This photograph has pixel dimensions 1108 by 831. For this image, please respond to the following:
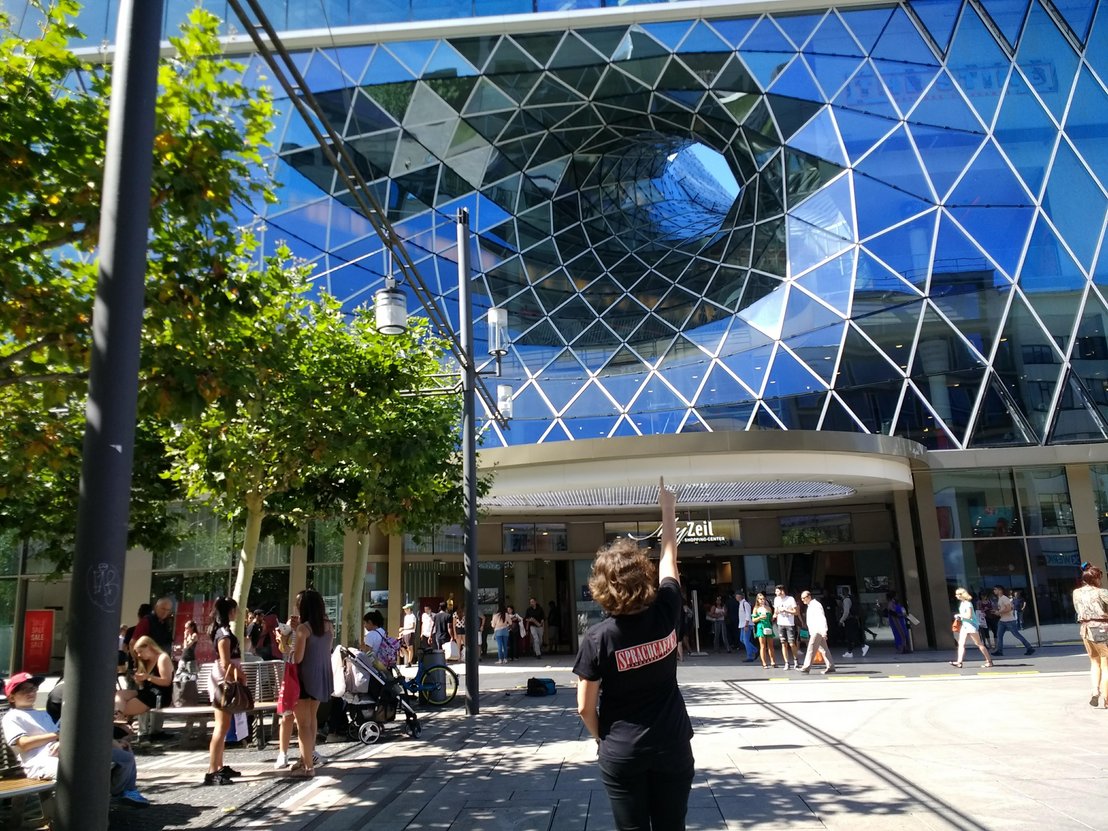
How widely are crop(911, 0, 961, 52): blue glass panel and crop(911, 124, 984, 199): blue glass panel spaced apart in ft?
8.97

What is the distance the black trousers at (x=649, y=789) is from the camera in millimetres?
3193

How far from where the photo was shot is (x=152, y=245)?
631 centimetres

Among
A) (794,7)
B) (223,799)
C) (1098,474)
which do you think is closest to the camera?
(223,799)

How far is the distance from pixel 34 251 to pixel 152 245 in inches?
31.0

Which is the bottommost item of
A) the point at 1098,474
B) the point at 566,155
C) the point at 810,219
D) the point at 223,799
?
the point at 223,799

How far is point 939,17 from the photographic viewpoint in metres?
24.3

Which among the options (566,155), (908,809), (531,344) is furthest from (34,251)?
(566,155)

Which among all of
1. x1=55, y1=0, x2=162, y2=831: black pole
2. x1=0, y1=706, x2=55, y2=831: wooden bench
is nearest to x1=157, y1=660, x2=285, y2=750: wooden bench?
x1=0, y1=706, x2=55, y2=831: wooden bench

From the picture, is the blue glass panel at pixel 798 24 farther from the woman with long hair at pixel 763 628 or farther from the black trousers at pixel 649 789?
the black trousers at pixel 649 789

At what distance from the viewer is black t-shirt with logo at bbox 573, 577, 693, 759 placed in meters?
3.23

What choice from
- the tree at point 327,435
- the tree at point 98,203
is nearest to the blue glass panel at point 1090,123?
the tree at point 327,435

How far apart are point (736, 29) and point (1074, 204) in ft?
36.1

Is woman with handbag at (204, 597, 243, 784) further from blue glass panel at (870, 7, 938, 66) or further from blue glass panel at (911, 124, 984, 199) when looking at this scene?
blue glass panel at (870, 7, 938, 66)

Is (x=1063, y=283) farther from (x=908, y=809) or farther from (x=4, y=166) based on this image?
(x=4, y=166)
